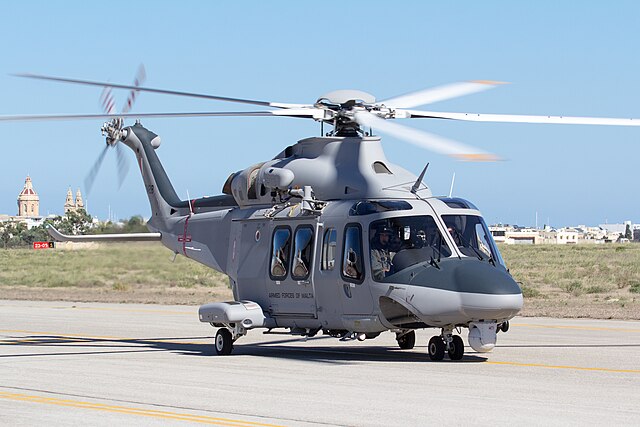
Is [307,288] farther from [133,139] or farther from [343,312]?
[133,139]

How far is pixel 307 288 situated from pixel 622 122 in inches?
216

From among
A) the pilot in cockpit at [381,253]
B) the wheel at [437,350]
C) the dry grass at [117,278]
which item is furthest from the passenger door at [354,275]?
the dry grass at [117,278]

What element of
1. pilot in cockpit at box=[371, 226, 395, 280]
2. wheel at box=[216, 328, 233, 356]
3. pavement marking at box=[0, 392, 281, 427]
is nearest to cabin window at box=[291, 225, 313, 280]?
pilot in cockpit at box=[371, 226, 395, 280]

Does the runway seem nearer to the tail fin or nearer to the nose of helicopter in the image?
the nose of helicopter

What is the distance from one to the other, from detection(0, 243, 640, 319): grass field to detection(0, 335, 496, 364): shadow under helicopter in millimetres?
9644

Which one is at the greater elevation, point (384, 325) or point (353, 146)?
point (353, 146)

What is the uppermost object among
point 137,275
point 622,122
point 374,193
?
point 622,122

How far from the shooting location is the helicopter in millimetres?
15875

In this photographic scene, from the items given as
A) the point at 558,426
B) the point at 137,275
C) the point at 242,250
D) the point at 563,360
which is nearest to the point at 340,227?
the point at 242,250

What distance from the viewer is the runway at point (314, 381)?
11266 millimetres

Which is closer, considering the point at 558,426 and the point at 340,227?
the point at 558,426

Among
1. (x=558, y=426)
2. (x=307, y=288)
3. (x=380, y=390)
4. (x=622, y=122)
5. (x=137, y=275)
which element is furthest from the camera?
(x=137, y=275)

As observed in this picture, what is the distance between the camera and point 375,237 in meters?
16.6

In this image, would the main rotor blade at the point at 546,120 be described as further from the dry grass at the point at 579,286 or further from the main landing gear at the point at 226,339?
the dry grass at the point at 579,286
